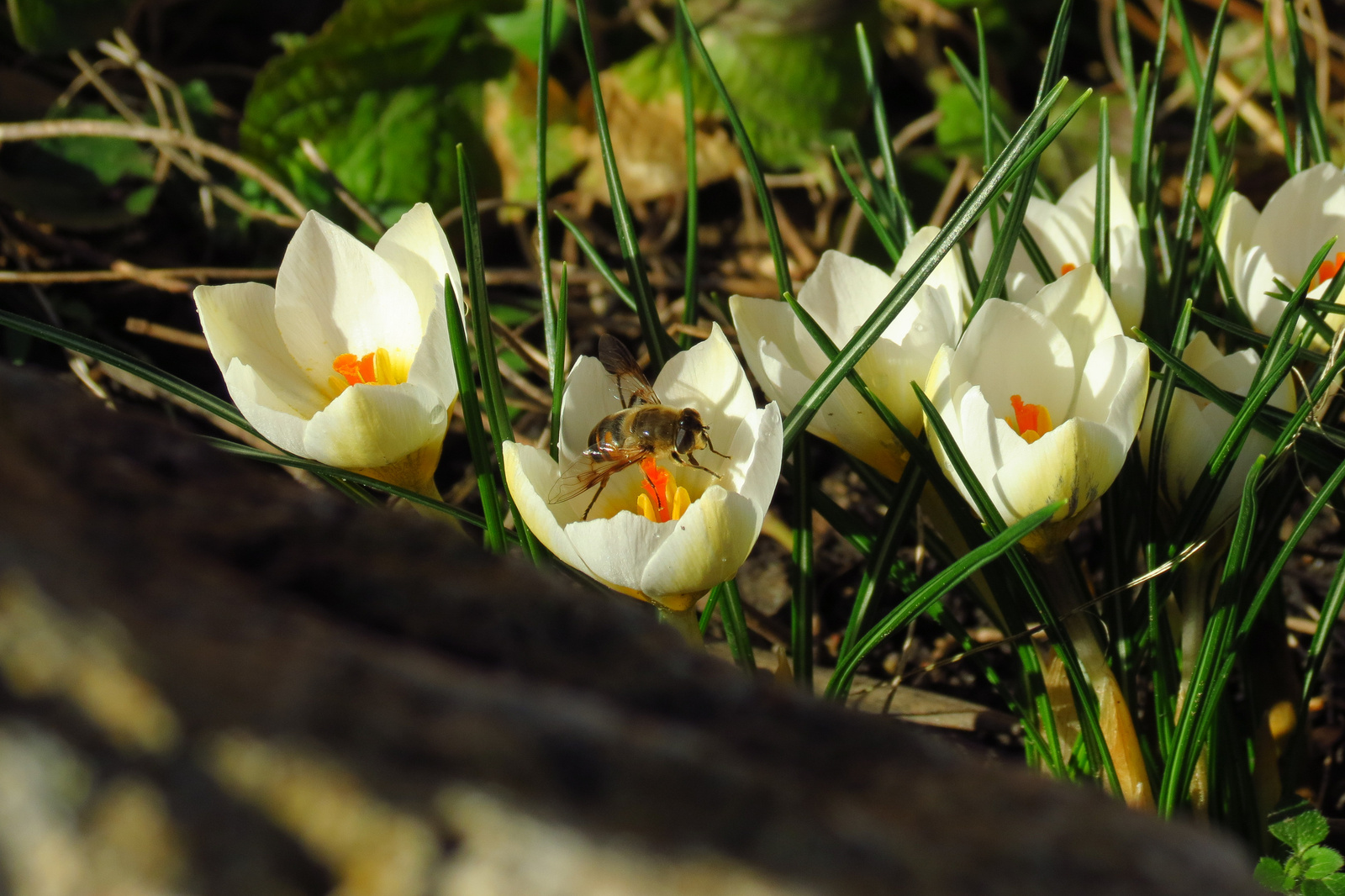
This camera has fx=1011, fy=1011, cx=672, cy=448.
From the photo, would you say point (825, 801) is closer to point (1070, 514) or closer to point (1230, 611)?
point (1070, 514)

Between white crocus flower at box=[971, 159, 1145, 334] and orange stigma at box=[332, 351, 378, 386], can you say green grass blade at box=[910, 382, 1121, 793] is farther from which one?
orange stigma at box=[332, 351, 378, 386]

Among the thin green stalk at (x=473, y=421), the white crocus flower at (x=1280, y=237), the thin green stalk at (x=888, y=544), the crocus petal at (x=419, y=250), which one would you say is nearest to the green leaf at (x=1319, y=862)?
the thin green stalk at (x=888, y=544)

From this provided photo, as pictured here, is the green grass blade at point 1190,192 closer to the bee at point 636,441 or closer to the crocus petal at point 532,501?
the bee at point 636,441

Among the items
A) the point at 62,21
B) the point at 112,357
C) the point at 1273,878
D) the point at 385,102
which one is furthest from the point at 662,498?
the point at 62,21

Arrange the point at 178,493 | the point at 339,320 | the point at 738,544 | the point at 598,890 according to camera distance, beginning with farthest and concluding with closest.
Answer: the point at 339,320 < the point at 738,544 < the point at 178,493 < the point at 598,890

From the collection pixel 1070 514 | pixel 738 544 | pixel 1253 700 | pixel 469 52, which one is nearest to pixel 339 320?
pixel 738 544

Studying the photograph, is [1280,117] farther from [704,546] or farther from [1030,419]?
[704,546]

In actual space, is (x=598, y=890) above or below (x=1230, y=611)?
below
